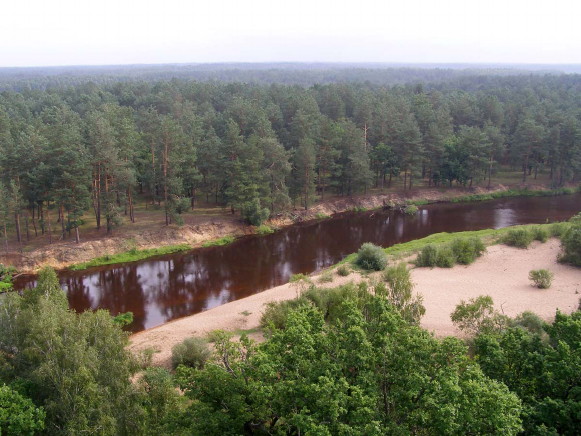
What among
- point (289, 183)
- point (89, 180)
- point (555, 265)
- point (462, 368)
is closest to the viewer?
point (462, 368)

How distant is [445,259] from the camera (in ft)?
117

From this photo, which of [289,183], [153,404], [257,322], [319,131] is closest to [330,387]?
[153,404]

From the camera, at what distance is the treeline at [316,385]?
12.0 meters

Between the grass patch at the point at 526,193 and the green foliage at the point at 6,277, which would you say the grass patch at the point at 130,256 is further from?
the grass patch at the point at 526,193

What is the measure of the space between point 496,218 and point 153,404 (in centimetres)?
4543

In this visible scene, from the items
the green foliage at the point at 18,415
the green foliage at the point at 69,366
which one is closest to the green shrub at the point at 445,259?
the green foliage at the point at 69,366

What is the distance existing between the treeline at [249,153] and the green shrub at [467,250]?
56.2 feet

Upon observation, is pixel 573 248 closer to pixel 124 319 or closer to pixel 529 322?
pixel 529 322

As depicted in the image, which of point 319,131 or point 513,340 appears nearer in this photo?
point 513,340

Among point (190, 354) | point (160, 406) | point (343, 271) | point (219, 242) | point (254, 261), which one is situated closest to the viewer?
point (160, 406)

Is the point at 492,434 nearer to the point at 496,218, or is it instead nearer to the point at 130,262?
the point at 130,262

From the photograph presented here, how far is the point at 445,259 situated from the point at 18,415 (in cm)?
2908

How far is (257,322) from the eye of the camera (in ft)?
90.9

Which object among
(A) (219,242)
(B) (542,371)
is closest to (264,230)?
(A) (219,242)
